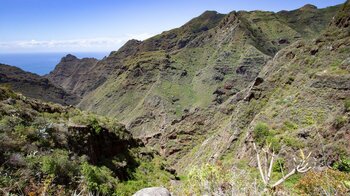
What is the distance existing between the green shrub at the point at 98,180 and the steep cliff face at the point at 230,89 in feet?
34.2

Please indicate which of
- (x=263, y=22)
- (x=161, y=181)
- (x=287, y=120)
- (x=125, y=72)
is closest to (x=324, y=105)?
(x=287, y=120)

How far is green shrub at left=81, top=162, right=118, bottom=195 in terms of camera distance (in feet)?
53.5

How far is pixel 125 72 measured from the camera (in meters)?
176

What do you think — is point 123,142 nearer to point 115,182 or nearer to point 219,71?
point 115,182

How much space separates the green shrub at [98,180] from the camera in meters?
16.3

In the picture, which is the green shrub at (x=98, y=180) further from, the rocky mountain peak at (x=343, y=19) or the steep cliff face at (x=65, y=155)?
the rocky mountain peak at (x=343, y=19)

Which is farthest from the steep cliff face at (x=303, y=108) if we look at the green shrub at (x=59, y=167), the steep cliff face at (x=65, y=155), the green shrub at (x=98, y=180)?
the green shrub at (x=59, y=167)

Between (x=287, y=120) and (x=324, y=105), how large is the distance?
369 cm

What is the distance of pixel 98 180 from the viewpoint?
1789 centimetres

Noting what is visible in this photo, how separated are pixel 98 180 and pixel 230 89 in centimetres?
10431

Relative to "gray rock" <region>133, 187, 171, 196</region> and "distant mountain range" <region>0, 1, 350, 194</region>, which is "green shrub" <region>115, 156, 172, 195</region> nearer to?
"gray rock" <region>133, 187, 171, 196</region>

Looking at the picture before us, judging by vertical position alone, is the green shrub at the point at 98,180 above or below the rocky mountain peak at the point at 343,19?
below

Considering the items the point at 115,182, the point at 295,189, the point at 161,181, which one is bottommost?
the point at 161,181

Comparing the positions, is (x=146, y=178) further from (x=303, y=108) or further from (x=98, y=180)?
(x=303, y=108)
